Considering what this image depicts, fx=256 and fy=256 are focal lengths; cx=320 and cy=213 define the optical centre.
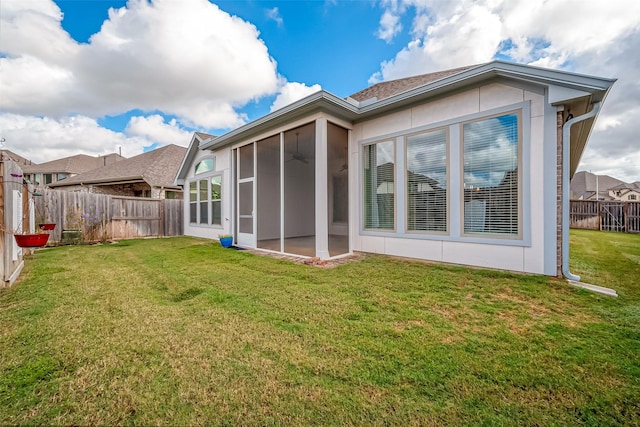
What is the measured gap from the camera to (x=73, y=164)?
2261 centimetres

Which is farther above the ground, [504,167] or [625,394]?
[504,167]

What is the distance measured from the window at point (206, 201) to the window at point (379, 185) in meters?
5.40

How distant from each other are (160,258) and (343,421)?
6.01 meters

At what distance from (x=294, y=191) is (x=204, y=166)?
3.54 m

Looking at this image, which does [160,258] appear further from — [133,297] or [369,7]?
[369,7]

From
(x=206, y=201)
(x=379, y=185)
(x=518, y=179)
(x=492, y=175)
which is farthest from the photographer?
(x=206, y=201)

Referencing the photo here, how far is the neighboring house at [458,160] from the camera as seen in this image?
12.8ft

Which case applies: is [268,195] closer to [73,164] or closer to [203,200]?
[203,200]

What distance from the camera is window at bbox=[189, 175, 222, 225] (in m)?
9.07

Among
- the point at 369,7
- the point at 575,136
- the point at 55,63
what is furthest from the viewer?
the point at 55,63

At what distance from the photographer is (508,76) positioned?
13.3 ft

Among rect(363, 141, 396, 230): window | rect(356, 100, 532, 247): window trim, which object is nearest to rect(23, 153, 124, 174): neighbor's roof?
rect(363, 141, 396, 230): window

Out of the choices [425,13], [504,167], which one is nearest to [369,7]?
[425,13]

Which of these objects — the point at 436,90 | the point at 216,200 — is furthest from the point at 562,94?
the point at 216,200
